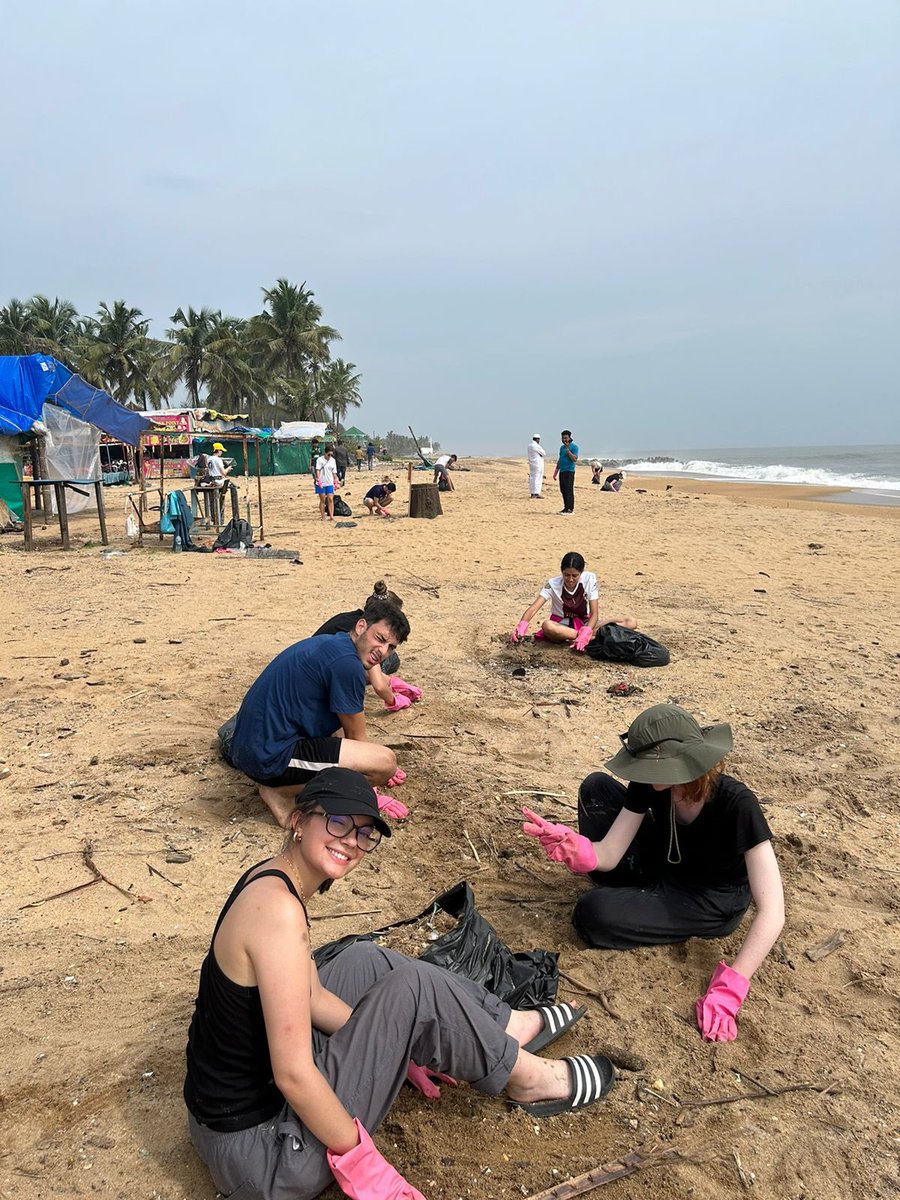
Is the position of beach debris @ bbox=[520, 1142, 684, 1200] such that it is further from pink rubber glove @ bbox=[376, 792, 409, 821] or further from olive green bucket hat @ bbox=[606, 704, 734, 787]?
pink rubber glove @ bbox=[376, 792, 409, 821]

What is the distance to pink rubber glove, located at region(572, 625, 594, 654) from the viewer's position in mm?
6444

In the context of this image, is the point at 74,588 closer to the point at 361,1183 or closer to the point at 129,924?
the point at 129,924

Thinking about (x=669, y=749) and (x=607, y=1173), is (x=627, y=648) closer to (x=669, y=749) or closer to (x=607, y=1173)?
(x=669, y=749)

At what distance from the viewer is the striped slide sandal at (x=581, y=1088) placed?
218 centimetres

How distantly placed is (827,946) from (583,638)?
374cm

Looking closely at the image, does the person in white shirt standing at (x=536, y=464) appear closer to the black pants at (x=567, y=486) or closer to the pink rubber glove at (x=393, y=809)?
the black pants at (x=567, y=486)

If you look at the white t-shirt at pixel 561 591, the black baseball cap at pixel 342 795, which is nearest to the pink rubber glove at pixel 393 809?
the black baseball cap at pixel 342 795

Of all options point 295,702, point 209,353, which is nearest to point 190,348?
point 209,353

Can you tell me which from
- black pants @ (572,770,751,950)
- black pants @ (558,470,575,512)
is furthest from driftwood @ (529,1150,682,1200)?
black pants @ (558,470,575,512)

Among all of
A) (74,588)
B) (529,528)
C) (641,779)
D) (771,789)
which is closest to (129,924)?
(641,779)

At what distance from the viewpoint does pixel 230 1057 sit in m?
1.79

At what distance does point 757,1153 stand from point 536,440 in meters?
18.1

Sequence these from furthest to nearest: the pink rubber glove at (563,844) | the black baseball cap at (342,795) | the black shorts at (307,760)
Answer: the black shorts at (307,760) < the pink rubber glove at (563,844) < the black baseball cap at (342,795)

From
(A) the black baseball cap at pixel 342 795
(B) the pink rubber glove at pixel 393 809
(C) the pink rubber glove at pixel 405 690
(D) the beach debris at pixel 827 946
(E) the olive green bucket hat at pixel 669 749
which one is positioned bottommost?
(D) the beach debris at pixel 827 946
